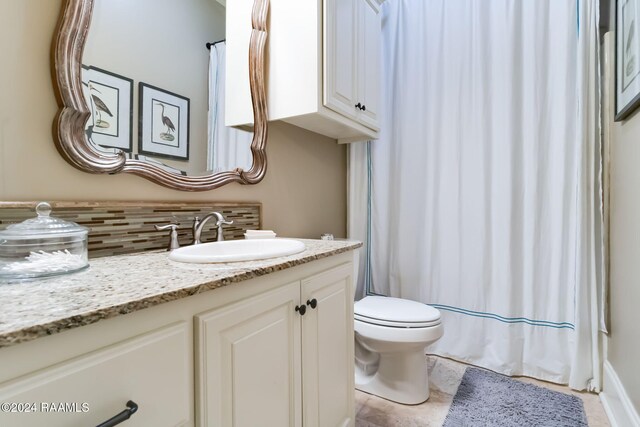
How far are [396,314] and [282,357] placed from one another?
2.74 feet

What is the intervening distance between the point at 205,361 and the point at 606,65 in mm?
2108

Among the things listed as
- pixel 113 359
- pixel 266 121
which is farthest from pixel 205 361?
pixel 266 121

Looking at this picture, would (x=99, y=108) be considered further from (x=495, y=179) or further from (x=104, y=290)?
(x=495, y=179)

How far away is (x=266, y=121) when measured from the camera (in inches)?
60.2

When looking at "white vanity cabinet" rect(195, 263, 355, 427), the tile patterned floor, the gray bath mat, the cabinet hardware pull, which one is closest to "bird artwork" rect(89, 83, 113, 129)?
"white vanity cabinet" rect(195, 263, 355, 427)

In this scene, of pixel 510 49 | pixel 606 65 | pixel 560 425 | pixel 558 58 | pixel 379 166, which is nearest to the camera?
pixel 560 425

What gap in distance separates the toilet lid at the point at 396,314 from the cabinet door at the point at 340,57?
102 cm

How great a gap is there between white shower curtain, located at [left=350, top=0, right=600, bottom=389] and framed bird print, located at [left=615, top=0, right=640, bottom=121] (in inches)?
7.2

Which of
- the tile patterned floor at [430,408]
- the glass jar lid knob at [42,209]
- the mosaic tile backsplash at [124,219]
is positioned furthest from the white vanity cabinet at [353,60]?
the tile patterned floor at [430,408]

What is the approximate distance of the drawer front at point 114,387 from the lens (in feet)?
1.32

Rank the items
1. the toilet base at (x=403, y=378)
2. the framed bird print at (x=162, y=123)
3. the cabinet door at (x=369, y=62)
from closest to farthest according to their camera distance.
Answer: the framed bird print at (x=162, y=123), the toilet base at (x=403, y=378), the cabinet door at (x=369, y=62)

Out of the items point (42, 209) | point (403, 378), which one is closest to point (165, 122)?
point (42, 209)

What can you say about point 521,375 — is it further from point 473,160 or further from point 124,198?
point 124,198

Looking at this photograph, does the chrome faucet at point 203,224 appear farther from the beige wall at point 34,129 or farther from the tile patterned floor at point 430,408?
the tile patterned floor at point 430,408
